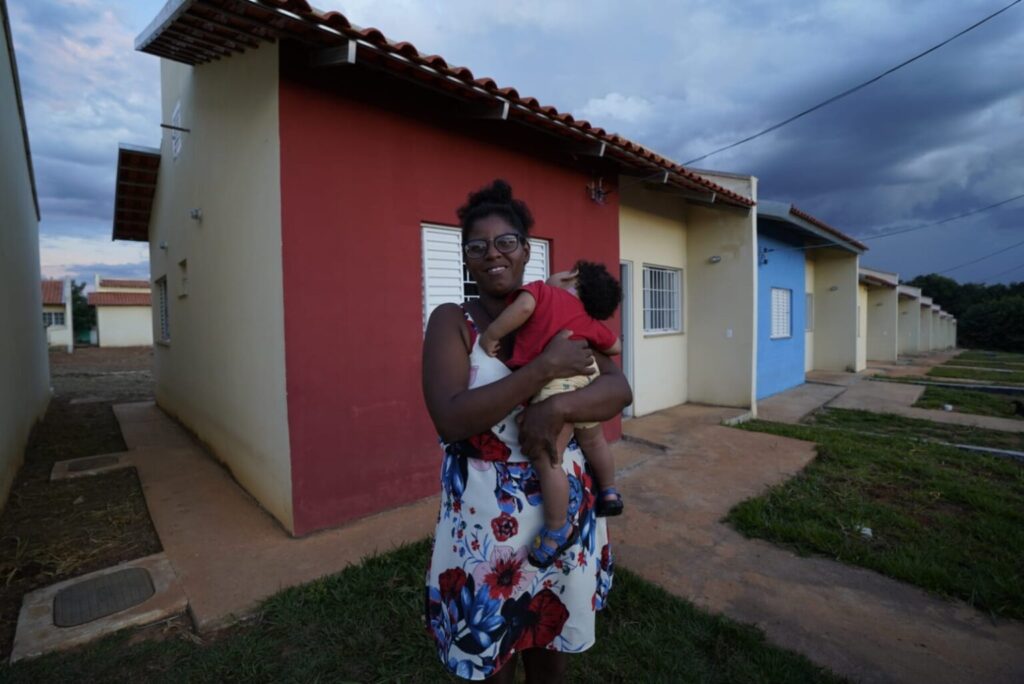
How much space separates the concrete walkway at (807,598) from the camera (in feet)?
7.39

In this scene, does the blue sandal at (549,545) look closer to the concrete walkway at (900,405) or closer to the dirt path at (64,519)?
the dirt path at (64,519)

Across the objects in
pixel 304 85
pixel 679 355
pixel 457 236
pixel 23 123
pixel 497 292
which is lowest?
pixel 679 355

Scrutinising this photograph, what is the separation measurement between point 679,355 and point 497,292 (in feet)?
23.7

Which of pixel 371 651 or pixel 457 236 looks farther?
pixel 457 236

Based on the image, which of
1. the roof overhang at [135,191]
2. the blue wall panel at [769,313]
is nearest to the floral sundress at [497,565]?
the roof overhang at [135,191]

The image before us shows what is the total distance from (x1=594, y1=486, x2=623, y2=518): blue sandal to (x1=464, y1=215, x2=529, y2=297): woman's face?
71 centimetres

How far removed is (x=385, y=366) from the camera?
386 centimetres

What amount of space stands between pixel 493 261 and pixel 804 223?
971 centimetres

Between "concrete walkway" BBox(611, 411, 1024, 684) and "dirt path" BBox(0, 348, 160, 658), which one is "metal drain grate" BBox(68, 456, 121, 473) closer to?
"dirt path" BBox(0, 348, 160, 658)

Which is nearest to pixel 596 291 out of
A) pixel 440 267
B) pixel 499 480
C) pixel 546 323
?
pixel 546 323

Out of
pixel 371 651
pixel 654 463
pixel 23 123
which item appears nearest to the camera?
pixel 371 651

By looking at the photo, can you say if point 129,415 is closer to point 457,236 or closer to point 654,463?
point 457,236

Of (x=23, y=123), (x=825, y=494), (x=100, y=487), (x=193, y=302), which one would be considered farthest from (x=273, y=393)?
(x=23, y=123)

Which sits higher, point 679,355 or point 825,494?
point 679,355
